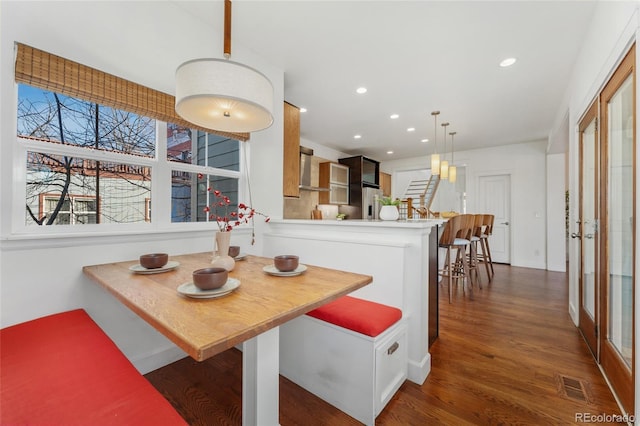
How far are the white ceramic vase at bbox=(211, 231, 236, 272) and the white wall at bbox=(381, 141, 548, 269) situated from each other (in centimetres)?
629

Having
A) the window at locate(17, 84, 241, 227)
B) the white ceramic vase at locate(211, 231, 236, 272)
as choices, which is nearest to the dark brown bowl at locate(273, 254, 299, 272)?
the white ceramic vase at locate(211, 231, 236, 272)

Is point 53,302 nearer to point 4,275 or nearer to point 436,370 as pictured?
point 4,275

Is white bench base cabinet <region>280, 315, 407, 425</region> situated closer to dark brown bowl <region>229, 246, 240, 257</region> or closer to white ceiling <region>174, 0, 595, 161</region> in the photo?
dark brown bowl <region>229, 246, 240, 257</region>

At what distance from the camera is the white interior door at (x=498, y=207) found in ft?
19.3

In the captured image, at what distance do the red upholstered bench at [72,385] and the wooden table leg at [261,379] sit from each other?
32 cm

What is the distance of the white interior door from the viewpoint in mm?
5875

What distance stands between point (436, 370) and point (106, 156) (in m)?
2.75

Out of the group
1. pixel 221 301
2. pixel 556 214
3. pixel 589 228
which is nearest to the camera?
pixel 221 301

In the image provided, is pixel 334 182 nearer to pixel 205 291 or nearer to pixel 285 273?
pixel 285 273

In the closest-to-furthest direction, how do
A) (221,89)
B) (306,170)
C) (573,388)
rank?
(221,89), (573,388), (306,170)

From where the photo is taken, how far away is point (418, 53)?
2.59 metres

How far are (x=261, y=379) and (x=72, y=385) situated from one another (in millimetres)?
617

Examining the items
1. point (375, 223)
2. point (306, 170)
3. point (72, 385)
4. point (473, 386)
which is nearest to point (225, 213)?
point (375, 223)

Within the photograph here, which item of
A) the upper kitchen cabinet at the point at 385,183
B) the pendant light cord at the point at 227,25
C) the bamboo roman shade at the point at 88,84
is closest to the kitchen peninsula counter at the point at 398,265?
the pendant light cord at the point at 227,25
